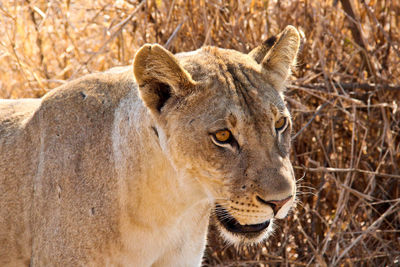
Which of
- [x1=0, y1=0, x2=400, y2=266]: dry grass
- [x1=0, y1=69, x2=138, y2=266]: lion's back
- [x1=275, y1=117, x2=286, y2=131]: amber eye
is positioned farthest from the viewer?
[x1=0, y1=0, x2=400, y2=266]: dry grass

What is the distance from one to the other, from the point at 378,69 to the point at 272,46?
1.58 meters

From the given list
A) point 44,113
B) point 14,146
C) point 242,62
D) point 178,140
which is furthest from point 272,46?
point 14,146

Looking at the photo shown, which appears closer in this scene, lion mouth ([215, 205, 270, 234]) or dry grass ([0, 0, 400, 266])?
lion mouth ([215, 205, 270, 234])

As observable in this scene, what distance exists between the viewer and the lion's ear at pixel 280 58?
2451 mm

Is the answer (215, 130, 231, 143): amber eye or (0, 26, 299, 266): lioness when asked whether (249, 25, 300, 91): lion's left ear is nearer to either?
(0, 26, 299, 266): lioness

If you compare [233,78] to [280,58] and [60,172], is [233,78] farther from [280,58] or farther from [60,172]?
[60,172]

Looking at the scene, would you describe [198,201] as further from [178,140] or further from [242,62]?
[242,62]

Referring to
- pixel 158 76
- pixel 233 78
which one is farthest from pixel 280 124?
pixel 158 76

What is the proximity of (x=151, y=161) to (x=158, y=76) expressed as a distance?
13.6 inches

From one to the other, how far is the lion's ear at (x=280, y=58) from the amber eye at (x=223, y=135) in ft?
1.20

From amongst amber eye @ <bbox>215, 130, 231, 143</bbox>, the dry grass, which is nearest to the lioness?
amber eye @ <bbox>215, 130, 231, 143</bbox>

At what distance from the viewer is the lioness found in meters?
2.16

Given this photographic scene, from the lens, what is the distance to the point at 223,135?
215cm

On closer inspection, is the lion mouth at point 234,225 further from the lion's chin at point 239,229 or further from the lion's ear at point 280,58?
the lion's ear at point 280,58
